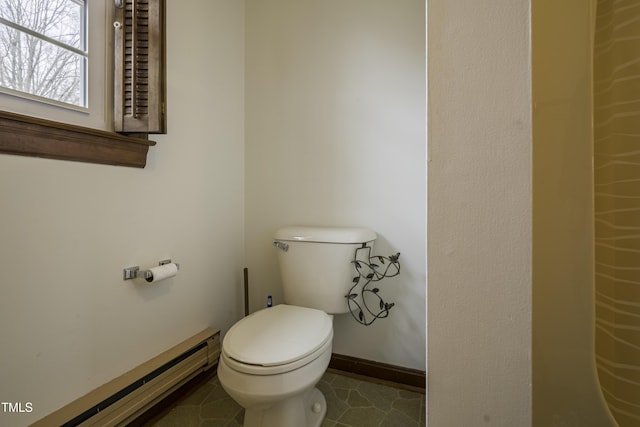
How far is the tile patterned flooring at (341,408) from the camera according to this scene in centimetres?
107

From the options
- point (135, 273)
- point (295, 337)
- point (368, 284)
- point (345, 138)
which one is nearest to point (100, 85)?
point (135, 273)

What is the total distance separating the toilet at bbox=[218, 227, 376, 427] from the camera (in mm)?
795

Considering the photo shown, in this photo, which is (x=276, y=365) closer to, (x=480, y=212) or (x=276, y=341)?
(x=276, y=341)

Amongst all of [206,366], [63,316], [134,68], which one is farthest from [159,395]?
[134,68]

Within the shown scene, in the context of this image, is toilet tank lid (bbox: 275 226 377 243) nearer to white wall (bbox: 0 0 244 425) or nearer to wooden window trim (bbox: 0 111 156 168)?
white wall (bbox: 0 0 244 425)

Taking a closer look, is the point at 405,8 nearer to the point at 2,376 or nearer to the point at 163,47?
the point at 163,47

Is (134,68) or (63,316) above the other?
(134,68)

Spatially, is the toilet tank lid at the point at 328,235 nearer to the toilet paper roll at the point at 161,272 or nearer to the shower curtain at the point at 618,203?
the toilet paper roll at the point at 161,272

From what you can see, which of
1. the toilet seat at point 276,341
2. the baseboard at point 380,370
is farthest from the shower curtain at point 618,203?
the baseboard at point 380,370

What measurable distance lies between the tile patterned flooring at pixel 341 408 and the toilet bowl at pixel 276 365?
13 cm

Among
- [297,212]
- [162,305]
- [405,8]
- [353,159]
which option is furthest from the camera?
[297,212]

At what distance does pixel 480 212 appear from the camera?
33cm

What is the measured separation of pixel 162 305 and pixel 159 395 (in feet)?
1.08

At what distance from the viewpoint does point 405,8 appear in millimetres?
1250
